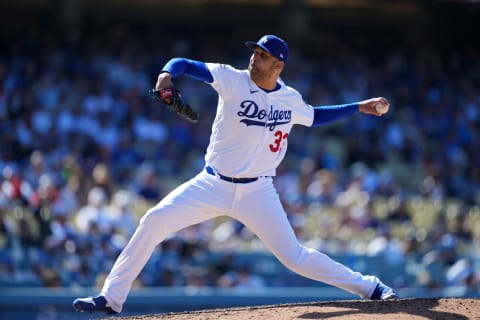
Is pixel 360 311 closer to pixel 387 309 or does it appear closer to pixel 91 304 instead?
pixel 387 309

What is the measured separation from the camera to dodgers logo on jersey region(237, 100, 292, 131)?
5824 millimetres

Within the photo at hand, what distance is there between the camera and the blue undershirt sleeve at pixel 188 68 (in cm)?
554

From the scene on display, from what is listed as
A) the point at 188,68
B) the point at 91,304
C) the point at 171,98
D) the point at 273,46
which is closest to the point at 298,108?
the point at 273,46

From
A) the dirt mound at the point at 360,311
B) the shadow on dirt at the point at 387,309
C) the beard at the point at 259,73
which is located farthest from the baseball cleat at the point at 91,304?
the beard at the point at 259,73

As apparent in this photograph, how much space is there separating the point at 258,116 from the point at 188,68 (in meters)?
0.56

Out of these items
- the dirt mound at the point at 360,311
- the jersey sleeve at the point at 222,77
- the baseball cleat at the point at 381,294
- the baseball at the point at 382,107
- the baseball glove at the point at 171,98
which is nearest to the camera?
the baseball glove at the point at 171,98

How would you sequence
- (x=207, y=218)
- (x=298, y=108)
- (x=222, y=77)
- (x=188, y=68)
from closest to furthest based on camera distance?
(x=188, y=68)
(x=222, y=77)
(x=207, y=218)
(x=298, y=108)

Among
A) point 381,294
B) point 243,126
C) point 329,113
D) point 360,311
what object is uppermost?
point 329,113

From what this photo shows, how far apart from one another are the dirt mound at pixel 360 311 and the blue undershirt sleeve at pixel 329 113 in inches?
49.4

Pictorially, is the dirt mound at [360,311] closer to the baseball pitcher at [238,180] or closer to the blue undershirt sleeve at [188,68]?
the baseball pitcher at [238,180]

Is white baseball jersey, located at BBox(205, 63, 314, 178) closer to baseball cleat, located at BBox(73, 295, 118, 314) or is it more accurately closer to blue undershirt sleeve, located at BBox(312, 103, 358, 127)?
blue undershirt sleeve, located at BBox(312, 103, 358, 127)

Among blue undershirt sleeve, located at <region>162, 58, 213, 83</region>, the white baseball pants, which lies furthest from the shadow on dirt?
blue undershirt sleeve, located at <region>162, 58, 213, 83</region>

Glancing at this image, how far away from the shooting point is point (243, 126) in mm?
5844

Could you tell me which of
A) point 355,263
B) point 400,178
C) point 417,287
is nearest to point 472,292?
point 417,287
